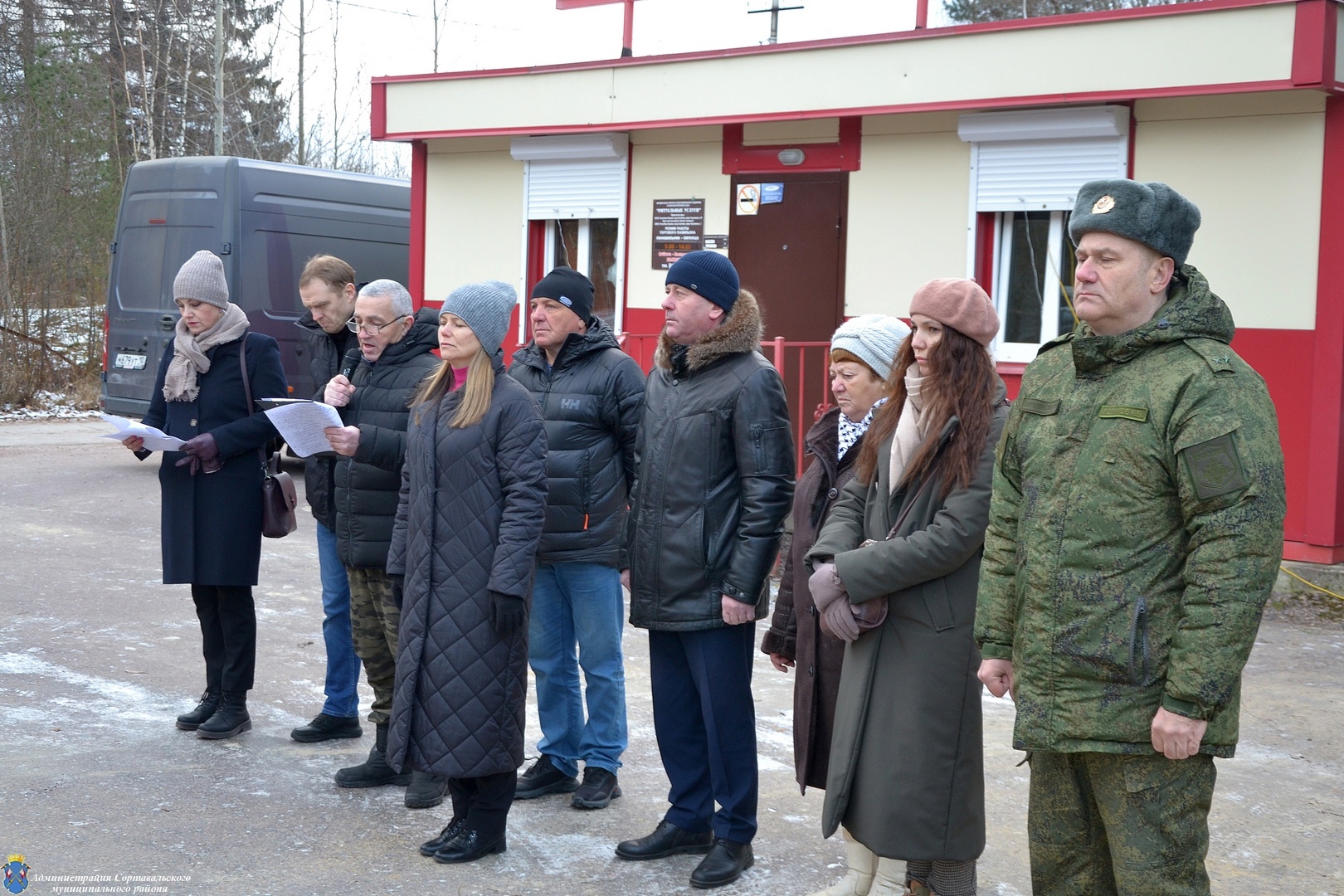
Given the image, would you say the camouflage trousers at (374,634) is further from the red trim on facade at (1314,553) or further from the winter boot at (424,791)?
the red trim on facade at (1314,553)

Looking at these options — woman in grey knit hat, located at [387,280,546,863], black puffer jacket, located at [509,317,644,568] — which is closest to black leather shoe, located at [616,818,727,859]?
woman in grey knit hat, located at [387,280,546,863]

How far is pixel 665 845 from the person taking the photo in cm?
425

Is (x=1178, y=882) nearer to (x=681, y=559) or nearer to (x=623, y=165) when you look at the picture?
(x=681, y=559)

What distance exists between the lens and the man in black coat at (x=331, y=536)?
17.3ft

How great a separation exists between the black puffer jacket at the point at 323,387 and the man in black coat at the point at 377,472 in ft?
0.37

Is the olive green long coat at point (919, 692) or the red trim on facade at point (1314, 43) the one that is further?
the red trim on facade at point (1314, 43)

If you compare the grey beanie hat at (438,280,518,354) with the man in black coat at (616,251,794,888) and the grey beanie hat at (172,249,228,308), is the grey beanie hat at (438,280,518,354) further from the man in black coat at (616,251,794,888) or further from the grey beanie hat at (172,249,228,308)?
the grey beanie hat at (172,249,228,308)

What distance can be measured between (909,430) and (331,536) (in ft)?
8.76

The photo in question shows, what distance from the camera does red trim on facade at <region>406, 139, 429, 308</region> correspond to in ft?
42.1

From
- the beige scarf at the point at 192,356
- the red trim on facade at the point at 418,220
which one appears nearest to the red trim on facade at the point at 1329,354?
the beige scarf at the point at 192,356

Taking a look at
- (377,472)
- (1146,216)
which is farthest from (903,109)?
(1146,216)

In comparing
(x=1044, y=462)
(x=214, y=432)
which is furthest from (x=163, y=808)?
(x=1044, y=462)

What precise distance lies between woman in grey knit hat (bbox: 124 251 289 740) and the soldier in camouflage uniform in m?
3.52

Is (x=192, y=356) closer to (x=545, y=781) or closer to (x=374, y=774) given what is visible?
(x=374, y=774)
